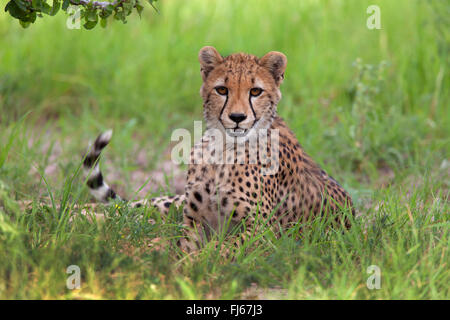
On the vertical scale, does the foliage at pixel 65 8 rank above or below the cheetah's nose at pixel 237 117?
above

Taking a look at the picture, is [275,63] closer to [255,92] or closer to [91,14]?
[255,92]

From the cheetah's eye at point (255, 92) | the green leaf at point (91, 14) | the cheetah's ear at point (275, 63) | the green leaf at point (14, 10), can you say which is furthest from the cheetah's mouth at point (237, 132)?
the green leaf at point (14, 10)

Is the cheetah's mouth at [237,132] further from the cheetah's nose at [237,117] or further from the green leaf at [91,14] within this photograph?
the green leaf at [91,14]

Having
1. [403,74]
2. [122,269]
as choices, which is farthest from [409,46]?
[122,269]

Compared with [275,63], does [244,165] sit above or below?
Result: below

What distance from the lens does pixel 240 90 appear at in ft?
11.6

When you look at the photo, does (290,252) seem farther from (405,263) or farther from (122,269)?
(122,269)

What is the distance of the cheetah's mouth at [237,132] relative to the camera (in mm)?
3551

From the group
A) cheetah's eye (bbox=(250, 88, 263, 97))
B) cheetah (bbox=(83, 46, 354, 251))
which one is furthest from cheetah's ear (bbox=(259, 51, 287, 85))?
cheetah's eye (bbox=(250, 88, 263, 97))

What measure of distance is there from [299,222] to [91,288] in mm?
1420

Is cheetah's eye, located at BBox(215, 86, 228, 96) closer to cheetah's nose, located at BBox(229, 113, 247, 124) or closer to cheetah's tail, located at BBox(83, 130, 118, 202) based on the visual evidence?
cheetah's nose, located at BBox(229, 113, 247, 124)

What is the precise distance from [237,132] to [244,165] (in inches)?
10.1

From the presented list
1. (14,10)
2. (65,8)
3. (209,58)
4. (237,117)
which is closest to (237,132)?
(237,117)

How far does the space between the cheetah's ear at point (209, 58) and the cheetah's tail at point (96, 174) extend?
745 millimetres
